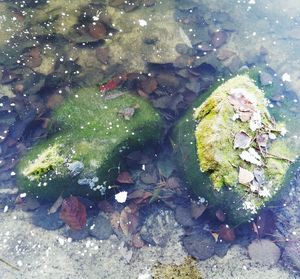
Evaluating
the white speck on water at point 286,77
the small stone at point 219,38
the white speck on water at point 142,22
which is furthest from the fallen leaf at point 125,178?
the white speck on water at point 286,77

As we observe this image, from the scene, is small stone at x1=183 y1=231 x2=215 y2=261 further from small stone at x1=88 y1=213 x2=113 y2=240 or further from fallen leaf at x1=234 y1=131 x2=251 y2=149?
fallen leaf at x1=234 y1=131 x2=251 y2=149

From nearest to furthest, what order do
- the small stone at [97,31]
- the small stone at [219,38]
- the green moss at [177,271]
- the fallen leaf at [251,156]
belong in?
the fallen leaf at [251,156]
the green moss at [177,271]
the small stone at [97,31]
the small stone at [219,38]

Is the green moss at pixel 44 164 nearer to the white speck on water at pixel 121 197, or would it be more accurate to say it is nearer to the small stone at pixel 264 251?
the white speck on water at pixel 121 197

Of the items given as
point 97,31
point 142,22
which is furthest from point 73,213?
point 142,22

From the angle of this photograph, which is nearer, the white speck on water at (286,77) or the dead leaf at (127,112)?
the dead leaf at (127,112)

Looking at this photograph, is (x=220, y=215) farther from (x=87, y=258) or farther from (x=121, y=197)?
(x=87, y=258)

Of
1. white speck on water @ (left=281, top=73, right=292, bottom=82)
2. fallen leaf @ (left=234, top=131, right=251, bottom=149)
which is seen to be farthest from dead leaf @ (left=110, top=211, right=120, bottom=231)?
white speck on water @ (left=281, top=73, right=292, bottom=82)
